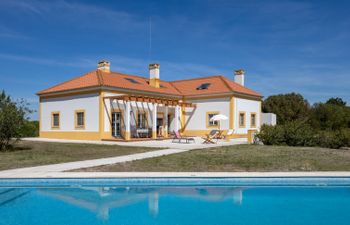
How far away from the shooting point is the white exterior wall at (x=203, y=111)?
1109 inches

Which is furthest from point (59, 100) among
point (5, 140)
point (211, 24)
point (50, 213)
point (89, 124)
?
point (50, 213)

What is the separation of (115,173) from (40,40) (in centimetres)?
1508

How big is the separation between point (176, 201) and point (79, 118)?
19.6 m

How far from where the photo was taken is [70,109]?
85.5 feet

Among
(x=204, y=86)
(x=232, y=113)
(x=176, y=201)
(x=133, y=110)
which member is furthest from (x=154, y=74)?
(x=176, y=201)

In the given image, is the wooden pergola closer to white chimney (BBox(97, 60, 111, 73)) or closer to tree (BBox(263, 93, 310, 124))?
white chimney (BBox(97, 60, 111, 73))

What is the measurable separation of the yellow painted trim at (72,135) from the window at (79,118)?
56 centimetres

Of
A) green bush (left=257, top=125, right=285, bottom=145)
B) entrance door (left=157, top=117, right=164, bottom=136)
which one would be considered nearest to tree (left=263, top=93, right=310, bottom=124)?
entrance door (left=157, top=117, right=164, bottom=136)

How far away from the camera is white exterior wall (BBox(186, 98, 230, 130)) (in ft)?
92.4

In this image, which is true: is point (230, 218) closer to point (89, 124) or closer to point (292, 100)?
point (89, 124)

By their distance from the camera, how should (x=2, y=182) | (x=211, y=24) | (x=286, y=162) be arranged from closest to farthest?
(x=2, y=182) → (x=286, y=162) → (x=211, y=24)

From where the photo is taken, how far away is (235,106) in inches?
1103

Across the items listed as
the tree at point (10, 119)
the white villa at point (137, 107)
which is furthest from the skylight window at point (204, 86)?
the tree at point (10, 119)

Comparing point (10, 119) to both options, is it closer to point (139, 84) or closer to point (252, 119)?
point (139, 84)
